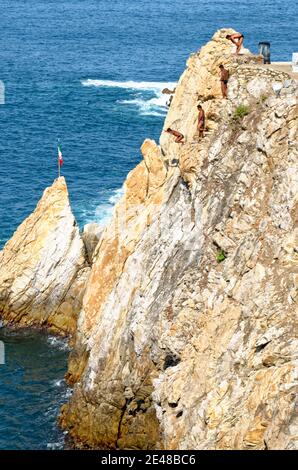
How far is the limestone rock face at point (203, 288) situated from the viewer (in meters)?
48.4

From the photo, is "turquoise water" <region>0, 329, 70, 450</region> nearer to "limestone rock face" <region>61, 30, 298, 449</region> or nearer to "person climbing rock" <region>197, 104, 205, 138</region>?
"limestone rock face" <region>61, 30, 298, 449</region>

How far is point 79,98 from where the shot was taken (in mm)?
133000

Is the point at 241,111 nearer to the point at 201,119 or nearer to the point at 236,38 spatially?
the point at 201,119

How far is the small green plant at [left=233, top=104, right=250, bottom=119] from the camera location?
2247 inches

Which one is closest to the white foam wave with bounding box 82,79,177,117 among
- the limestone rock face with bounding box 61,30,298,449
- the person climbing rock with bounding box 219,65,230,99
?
the limestone rock face with bounding box 61,30,298,449

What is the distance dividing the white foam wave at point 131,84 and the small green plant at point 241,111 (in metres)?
79.7

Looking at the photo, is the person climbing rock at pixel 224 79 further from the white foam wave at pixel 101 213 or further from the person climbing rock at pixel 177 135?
the white foam wave at pixel 101 213

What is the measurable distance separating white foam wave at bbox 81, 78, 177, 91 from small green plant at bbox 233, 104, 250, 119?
79.7m

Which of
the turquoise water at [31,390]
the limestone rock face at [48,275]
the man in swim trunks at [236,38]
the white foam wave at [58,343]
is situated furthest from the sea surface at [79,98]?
the man in swim trunks at [236,38]

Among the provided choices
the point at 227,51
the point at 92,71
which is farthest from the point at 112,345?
the point at 92,71

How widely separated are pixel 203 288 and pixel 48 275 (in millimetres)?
25173

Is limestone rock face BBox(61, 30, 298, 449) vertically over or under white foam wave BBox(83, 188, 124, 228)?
over

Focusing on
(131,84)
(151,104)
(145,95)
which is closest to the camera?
(151,104)

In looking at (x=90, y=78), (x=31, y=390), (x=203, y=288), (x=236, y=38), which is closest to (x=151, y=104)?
(x=90, y=78)
